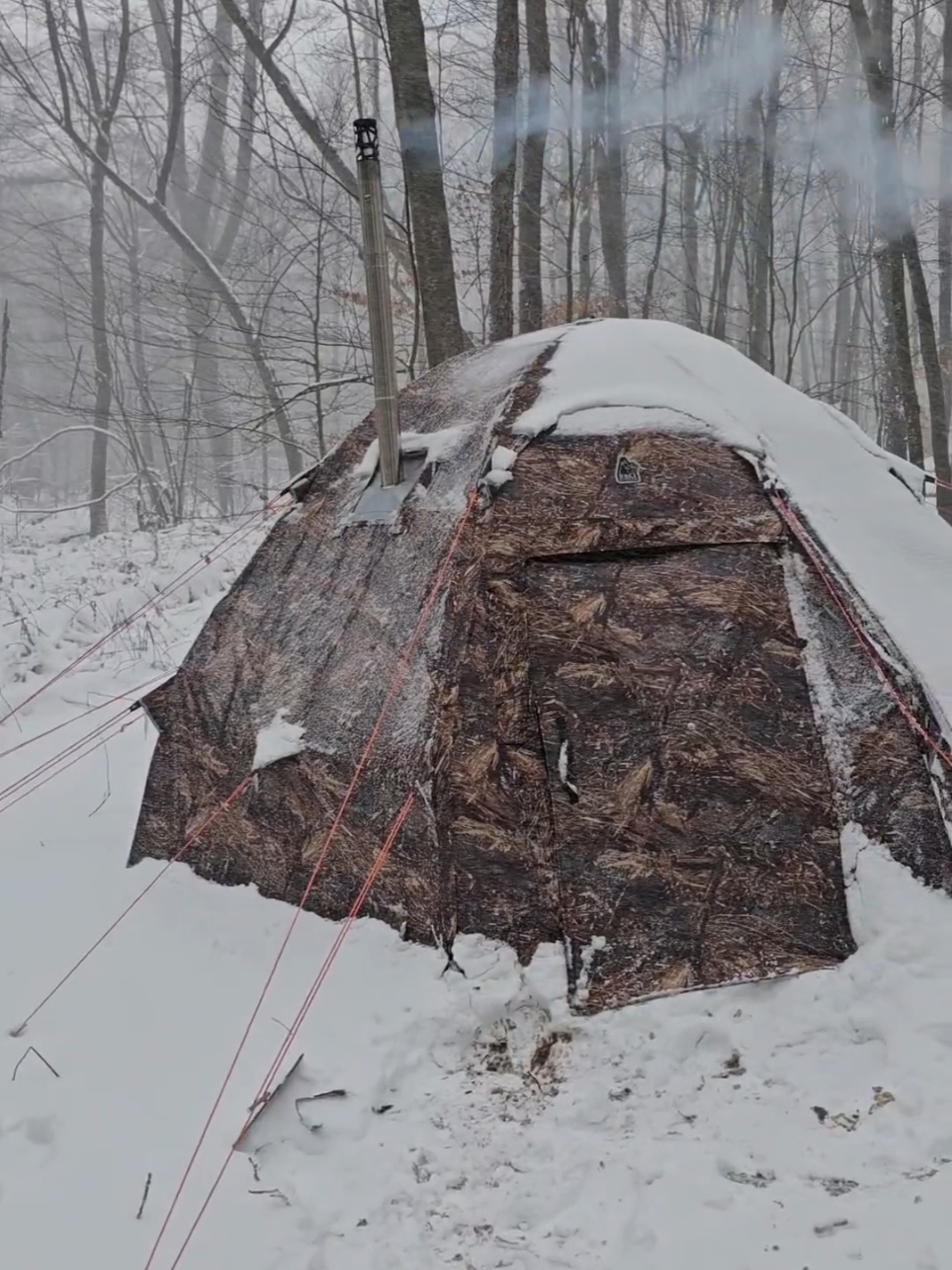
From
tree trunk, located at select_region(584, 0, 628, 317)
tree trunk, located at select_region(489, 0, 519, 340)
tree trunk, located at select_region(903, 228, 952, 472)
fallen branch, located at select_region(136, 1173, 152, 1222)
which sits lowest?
fallen branch, located at select_region(136, 1173, 152, 1222)

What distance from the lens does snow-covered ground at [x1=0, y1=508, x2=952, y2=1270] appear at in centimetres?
230

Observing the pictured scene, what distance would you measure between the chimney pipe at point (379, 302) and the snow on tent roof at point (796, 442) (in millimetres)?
644

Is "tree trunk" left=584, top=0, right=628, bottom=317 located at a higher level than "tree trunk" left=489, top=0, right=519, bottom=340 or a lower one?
higher

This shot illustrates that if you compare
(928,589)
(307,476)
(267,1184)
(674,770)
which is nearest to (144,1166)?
(267,1184)

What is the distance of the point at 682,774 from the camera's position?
3.13 meters

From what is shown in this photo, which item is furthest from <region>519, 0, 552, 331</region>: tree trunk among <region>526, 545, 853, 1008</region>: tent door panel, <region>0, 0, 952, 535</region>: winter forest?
<region>526, 545, 853, 1008</region>: tent door panel

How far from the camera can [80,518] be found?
750 inches

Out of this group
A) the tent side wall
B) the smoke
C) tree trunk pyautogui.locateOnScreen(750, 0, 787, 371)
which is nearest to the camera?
the tent side wall

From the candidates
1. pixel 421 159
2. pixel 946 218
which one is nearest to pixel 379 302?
pixel 421 159

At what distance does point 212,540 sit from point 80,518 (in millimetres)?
9724

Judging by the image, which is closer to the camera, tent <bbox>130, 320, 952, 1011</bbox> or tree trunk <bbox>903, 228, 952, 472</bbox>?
tent <bbox>130, 320, 952, 1011</bbox>

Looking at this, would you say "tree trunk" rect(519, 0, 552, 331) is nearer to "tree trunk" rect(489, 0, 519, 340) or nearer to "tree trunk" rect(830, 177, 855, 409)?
"tree trunk" rect(489, 0, 519, 340)

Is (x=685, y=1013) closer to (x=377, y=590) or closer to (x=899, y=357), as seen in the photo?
(x=377, y=590)

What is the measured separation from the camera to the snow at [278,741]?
3.64 meters
